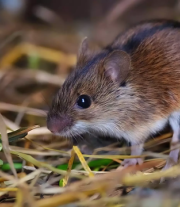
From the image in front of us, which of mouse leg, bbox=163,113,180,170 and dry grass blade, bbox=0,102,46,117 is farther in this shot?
dry grass blade, bbox=0,102,46,117

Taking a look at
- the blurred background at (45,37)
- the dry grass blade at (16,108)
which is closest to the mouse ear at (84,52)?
the blurred background at (45,37)

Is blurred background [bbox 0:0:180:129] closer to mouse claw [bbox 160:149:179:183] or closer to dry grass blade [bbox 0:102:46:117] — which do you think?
dry grass blade [bbox 0:102:46:117]

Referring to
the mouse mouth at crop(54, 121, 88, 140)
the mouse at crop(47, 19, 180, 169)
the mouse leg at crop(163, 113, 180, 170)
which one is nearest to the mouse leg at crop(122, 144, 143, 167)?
the mouse at crop(47, 19, 180, 169)

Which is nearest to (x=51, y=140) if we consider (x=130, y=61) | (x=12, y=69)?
(x=130, y=61)

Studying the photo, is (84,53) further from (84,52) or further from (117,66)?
(117,66)

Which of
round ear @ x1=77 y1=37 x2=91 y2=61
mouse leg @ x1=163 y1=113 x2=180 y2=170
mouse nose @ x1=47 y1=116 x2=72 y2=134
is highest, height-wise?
round ear @ x1=77 y1=37 x2=91 y2=61

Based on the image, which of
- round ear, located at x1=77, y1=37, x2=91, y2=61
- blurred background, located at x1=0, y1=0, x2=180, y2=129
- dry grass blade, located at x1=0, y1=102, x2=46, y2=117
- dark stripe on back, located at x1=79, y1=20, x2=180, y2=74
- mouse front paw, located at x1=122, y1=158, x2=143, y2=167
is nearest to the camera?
mouse front paw, located at x1=122, y1=158, x2=143, y2=167

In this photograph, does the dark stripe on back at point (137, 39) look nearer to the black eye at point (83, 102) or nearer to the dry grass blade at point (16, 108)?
the black eye at point (83, 102)
